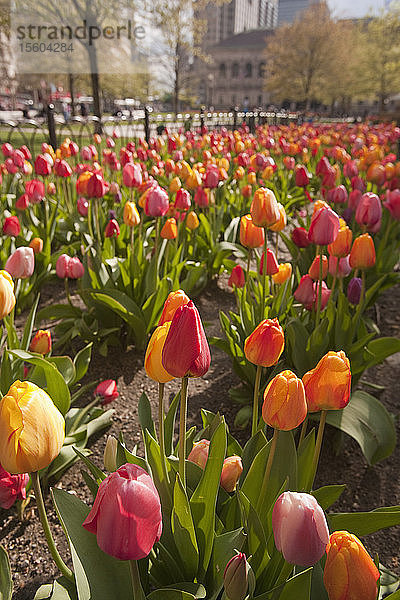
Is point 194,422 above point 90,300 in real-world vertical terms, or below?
below

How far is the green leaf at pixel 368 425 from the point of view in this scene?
6.75 ft

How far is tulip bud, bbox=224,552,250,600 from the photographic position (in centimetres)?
88

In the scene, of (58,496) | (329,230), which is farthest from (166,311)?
(329,230)

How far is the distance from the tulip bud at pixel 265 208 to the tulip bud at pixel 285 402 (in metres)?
1.08

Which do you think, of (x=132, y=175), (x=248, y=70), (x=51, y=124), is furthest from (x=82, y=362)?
(x=248, y=70)

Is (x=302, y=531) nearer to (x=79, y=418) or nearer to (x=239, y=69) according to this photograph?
(x=79, y=418)

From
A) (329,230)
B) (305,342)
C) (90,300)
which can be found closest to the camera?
(329,230)

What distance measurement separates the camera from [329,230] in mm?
1990

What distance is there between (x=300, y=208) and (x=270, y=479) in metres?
5.93

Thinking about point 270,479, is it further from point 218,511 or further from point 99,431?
point 99,431

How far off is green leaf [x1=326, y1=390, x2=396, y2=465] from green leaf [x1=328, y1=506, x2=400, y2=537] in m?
0.84

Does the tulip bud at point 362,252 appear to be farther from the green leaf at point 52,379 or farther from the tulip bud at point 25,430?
the tulip bud at point 25,430

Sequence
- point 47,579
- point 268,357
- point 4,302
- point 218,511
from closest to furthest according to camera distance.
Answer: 1. point 268,357
2. point 218,511
3. point 4,302
4. point 47,579

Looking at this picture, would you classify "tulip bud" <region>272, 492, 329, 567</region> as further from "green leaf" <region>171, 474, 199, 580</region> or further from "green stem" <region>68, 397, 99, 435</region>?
"green stem" <region>68, 397, 99, 435</region>
